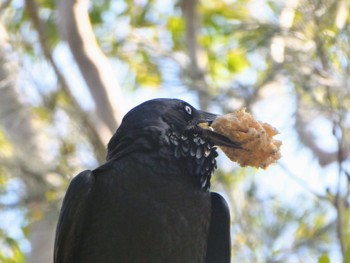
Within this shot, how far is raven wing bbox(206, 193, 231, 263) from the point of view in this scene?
212 inches

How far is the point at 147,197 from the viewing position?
495 cm

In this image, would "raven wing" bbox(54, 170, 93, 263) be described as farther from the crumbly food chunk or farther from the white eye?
the crumbly food chunk

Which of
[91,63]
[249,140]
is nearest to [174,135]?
[249,140]

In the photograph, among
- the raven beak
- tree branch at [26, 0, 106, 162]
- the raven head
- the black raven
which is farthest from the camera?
tree branch at [26, 0, 106, 162]

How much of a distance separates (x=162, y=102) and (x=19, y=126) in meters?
3.01

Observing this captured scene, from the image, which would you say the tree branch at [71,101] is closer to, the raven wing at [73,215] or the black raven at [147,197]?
the black raven at [147,197]

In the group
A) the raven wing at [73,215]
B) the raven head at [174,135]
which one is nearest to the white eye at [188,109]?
the raven head at [174,135]

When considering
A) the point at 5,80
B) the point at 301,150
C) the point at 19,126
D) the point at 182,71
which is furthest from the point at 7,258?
the point at 301,150

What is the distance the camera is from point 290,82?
7562 millimetres

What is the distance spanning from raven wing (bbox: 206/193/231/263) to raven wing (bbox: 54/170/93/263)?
0.75m

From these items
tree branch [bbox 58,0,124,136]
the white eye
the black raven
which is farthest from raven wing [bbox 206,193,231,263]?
tree branch [bbox 58,0,124,136]

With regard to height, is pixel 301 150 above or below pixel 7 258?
above

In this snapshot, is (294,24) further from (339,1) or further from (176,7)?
(176,7)

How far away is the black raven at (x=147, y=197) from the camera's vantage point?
492 cm
